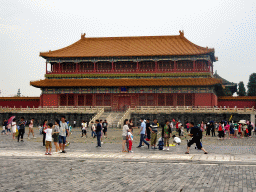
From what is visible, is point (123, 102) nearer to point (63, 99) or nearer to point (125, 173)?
point (63, 99)

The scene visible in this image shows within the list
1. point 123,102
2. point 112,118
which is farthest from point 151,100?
point 112,118

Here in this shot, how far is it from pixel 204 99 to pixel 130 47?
1541 cm

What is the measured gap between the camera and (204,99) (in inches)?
2078

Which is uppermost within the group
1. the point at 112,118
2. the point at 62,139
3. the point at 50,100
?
the point at 50,100

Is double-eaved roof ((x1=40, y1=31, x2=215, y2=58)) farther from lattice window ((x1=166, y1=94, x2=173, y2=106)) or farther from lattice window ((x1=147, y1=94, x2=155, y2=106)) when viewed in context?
lattice window ((x1=147, y1=94, x2=155, y2=106))

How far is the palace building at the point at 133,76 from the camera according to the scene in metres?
53.8

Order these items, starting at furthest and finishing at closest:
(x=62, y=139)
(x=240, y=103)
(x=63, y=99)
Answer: (x=63, y=99) < (x=240, y=103) < (x=62, y=139)

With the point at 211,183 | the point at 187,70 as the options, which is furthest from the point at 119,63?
the point at 211,183

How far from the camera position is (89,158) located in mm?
15688

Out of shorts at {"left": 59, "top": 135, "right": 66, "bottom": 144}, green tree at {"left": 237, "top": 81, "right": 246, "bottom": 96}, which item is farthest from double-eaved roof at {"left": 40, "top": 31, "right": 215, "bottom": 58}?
shorts at {"left": 59, "top": 135, "right": 66, "bottom": 144}

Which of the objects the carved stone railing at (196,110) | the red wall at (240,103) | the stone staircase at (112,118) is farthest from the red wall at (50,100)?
the red wall at (240,103)

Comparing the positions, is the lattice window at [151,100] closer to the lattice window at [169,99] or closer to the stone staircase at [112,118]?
the lattice window at [169,99]

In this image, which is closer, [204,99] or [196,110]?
[196,110]

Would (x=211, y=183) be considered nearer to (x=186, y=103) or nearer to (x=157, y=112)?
(x=157, y=112)
